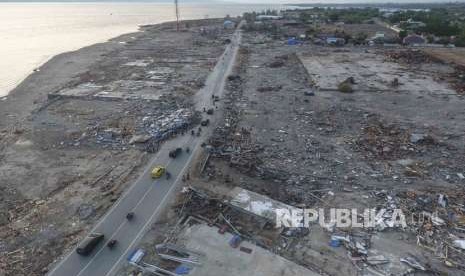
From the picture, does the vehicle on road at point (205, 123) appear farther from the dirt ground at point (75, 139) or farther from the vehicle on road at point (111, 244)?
the vehicle on road at point (111, 244)

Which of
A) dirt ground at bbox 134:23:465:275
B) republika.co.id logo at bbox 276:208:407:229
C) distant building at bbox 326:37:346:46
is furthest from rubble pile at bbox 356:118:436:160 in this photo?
distant building at bbox 326:37:346:46

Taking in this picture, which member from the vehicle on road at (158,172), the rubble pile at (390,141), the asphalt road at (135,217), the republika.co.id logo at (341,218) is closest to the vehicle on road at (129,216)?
the asphalt road at (135,217)

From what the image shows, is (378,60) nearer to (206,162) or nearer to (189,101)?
(189,101)

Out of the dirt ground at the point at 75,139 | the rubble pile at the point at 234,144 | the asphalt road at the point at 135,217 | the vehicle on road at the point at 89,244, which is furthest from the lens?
the rubble pile at the point at 234,144

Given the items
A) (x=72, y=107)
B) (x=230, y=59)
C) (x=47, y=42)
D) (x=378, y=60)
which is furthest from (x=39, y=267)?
(x=47, y=42)

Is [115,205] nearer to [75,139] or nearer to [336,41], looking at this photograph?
[75,139]

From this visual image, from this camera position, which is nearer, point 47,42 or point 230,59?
point 230,59
